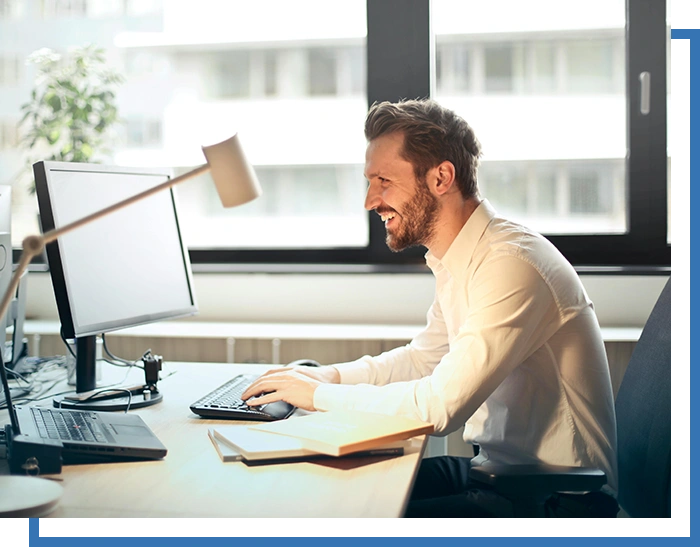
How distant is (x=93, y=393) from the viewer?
1.52 metres

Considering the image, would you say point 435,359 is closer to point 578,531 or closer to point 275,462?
point 578,531

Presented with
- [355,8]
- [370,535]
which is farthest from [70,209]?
[355,8]

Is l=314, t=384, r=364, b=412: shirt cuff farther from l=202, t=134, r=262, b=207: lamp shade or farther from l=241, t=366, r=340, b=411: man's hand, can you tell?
l=202, t=134, r=262, b=207: lamp shade

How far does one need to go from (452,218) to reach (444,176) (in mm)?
89

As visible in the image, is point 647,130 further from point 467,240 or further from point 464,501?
point 464,501

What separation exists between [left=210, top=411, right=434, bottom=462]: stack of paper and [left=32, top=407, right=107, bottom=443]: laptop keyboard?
192 millimetres

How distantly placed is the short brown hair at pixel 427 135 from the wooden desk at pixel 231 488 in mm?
609

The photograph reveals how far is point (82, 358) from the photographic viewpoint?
Answer: 155 cm

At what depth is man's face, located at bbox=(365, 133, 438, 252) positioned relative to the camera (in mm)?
1563

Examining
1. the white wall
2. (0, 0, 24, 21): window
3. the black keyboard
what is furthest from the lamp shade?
(0, 0, 24, 21): window

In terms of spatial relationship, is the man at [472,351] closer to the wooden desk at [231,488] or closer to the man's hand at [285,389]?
the man's hand at [285,389]

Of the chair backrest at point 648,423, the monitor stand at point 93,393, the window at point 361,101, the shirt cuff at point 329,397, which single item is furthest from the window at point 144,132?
the chair backrest at point 648,423

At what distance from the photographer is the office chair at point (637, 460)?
1152 mm
